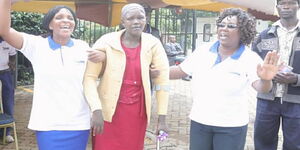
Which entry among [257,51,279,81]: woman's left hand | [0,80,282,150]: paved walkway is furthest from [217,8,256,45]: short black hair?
[0,80,282,150]: paved walkway

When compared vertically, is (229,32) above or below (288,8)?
below

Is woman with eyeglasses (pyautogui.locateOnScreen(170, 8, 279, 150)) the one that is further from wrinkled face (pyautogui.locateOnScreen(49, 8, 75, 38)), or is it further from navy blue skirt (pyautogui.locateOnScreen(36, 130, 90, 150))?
wrinkled face (pyautogui.locateOnScreen(49, 8, 75, 38))

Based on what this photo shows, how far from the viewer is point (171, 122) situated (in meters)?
7.24

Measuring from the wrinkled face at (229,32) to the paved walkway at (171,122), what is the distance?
9.10 feet

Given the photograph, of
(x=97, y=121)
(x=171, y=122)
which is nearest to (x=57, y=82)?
(x=97, y=121)

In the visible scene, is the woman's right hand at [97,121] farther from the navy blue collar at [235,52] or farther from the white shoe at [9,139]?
the white shoe at [9,139]

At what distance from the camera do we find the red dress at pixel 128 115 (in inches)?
120

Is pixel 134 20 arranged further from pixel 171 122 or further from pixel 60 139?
pixel 171 122

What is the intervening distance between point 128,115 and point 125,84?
253mm

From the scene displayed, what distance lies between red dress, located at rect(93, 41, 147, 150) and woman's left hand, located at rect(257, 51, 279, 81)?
36.0 inches

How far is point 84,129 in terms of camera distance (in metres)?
3.03

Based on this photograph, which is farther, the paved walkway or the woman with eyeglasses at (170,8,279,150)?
the paved walkway

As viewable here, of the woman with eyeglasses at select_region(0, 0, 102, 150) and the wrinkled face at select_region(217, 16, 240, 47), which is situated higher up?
the wrinkled face at select_region(217, 16, 240, 47)

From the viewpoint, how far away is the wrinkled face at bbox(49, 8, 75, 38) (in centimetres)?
294
